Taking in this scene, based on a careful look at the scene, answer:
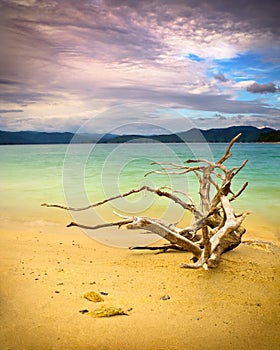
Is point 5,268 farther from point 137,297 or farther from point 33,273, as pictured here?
point 137,297

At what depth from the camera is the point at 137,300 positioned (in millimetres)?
3777

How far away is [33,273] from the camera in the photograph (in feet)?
14.8

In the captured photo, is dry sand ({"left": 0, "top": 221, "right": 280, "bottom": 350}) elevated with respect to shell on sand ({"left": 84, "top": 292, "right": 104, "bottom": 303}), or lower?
lower

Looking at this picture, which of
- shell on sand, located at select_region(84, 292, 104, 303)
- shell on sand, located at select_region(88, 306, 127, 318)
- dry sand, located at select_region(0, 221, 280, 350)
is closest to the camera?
dry sand, located at select_region(0, 221, 280, 350)

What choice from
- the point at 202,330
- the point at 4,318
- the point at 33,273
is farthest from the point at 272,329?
the point at 33,273

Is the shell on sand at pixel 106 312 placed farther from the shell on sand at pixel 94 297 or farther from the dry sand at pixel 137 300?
the shell on sand at pixel 94 297

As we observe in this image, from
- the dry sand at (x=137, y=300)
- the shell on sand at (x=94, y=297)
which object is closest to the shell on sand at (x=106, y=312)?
the dry sand at (x=137, y=300)

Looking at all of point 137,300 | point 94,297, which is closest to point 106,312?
point 94,297

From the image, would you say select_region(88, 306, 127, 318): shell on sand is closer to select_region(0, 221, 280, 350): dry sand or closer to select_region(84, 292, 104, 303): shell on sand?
select_region(0, 221, 280, 350): dry sand

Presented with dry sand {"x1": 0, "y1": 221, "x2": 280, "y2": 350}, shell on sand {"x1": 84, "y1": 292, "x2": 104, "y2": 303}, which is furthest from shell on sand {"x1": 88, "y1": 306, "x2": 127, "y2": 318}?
shell on sand {"x1": 84, "y1": 292, "x2": 104, "y2": 303}

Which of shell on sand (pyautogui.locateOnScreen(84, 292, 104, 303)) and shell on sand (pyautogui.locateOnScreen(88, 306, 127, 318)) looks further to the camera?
shell on sand (pyautogui.locateOnScreen(84, 292, 104, 303))

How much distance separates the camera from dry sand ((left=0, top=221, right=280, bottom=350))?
303cm

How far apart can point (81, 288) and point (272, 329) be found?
2.11 m

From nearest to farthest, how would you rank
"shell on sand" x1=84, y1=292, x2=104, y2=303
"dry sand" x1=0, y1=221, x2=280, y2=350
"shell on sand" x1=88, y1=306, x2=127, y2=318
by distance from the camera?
1. "dry sand" x1=0, y1=221, x2=280, y2=350
2. "shell on sand" x1=88, y1=306, x2=127, y2=318
3. "shell on sand" x1=84, y1=292, x2=104, y2=303
